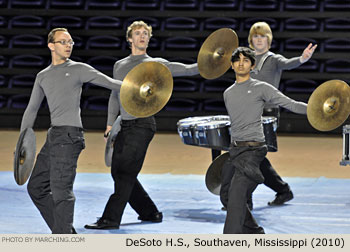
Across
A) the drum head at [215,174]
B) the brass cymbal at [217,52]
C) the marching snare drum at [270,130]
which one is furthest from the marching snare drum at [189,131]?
the brass cymbal at [217,52]

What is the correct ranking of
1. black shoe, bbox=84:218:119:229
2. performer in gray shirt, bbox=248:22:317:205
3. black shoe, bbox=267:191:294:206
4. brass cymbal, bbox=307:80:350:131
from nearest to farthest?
brass cymbal, bbox=307:80:350:131
black shoe, bbox=84:218:119:229
performer in gray shirt, bbox=248:22:317:205
black shoe, bbox=267:191:294:206

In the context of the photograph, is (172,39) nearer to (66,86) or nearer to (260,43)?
(260,43)

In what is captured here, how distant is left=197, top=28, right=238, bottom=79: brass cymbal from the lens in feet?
19.9

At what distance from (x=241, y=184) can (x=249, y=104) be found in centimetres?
57

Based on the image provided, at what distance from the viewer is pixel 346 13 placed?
14164 mm

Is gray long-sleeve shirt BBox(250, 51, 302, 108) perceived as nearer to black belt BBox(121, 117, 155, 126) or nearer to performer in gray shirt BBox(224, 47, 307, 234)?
black belt BBox(121, 117, 155, 126)

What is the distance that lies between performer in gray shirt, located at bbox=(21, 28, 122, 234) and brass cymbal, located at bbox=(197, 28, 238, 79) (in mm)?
1024

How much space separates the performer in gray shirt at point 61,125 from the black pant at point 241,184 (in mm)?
1031

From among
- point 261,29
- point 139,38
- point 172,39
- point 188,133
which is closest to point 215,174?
point 188,133

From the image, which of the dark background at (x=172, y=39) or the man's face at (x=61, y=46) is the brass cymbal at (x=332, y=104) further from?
the dark background at (x=172, y=39)

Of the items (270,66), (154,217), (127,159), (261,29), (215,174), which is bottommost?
(154,217)

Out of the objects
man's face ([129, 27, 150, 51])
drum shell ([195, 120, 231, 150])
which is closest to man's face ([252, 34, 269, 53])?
drum shell ([195, 120, 231, 150])

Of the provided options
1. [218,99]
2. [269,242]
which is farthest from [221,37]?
[218,99]

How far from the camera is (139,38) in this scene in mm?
6082
